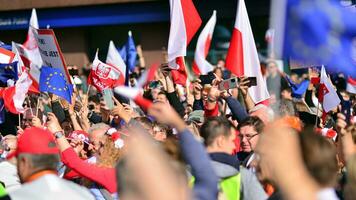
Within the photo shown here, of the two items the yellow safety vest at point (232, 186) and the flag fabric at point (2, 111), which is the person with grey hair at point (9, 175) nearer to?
the yellow safety vest at point (232, 186)

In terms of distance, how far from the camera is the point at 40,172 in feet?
16.1

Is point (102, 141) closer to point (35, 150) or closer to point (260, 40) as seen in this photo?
point (35, 150)

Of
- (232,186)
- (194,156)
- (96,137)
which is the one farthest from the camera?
(96,137)

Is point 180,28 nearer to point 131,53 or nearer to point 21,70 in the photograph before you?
point 21,70

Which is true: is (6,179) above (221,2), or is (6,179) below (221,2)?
above

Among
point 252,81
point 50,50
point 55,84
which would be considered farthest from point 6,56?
point 252,81

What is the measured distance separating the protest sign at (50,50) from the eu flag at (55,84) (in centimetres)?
8

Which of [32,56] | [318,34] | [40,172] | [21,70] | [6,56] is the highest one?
[318,34]

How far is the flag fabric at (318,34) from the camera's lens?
5.66 m

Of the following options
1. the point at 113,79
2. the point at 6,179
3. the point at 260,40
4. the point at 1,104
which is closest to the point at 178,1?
the point at 113,79

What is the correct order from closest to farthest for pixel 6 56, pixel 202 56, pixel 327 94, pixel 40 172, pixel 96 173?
pixel 40 172, pixel 96 173, pixel 327 94, pixel 6 56, pixel 202 56

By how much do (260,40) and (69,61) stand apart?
6.15m

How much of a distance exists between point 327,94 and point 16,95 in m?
3.67

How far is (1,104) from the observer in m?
10.3
